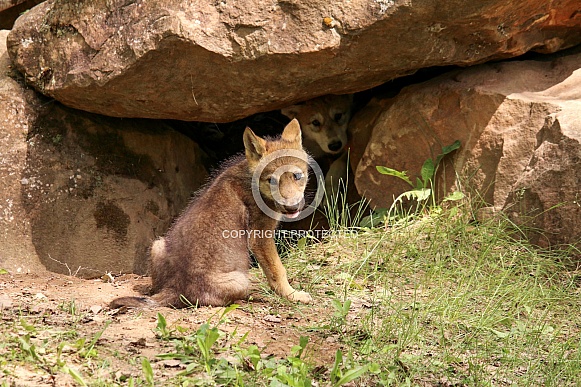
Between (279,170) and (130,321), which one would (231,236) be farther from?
(130,321)

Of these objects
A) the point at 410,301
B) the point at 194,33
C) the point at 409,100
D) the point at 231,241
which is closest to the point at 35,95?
the point at 194,33

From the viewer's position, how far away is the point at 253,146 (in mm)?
4977

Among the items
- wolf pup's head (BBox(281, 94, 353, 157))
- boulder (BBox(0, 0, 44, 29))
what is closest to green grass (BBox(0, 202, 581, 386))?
wolf pup's head (BBox(281, 94, 353, 157))

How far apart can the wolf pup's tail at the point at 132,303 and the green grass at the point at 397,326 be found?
137mm

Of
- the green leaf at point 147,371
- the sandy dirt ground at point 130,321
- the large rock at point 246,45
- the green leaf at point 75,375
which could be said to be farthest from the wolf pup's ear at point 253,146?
the green leaf at point 75,375

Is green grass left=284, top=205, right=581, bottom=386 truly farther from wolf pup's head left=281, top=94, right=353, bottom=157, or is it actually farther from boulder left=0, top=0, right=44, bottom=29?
boulder left=0, top=0, right=44, bottom=29

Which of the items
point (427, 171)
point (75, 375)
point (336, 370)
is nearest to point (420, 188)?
point (427, 171)

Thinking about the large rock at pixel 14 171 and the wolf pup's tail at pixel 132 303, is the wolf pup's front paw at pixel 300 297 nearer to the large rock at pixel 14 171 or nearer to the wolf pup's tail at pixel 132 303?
the wolf pup's tail at pixel 132 303

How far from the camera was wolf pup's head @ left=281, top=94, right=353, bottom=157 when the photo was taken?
7.03 metres

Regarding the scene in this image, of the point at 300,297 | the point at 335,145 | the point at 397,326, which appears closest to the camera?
the point at 397,326

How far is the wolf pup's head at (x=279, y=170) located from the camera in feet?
16.0

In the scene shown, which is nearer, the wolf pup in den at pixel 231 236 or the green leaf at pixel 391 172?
the wolf pup in den at pixel 231 236

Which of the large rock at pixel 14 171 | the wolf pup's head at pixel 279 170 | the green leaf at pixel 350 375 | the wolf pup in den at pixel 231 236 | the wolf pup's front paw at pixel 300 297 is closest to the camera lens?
the green leaf at pixel 350 375

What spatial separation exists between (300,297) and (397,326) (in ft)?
2.73
